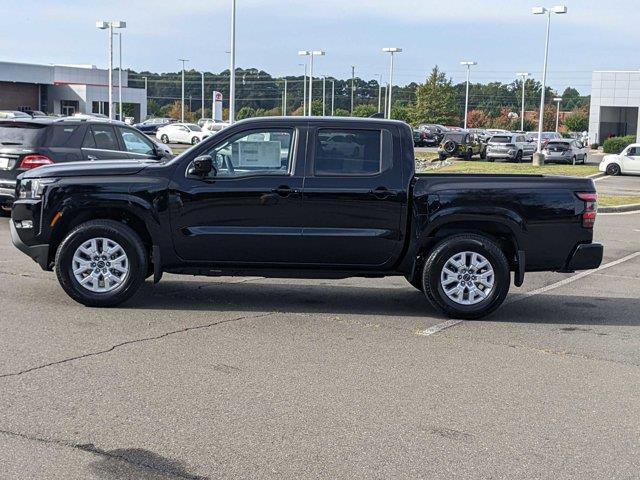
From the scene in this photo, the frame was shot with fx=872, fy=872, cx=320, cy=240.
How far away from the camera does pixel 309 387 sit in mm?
6113

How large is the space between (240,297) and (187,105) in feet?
453

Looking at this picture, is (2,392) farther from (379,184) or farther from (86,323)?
(379,184)

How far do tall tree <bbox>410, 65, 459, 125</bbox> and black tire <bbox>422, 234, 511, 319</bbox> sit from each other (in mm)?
79848

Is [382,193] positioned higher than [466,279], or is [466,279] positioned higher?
[382,193]

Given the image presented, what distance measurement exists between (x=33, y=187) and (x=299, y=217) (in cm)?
267

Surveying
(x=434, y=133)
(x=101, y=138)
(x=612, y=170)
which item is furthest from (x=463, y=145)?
(x=101, y=138)

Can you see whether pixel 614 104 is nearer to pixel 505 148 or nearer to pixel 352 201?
pixel 505 148

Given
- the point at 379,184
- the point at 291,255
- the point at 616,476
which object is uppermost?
the point at 379,184

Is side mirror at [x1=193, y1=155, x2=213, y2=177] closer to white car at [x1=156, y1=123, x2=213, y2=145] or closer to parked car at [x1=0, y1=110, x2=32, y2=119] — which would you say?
parked car at [x1=0, y1=110, x2=32, y2=119]

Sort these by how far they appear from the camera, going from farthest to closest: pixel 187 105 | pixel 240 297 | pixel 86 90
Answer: pixel 187 105
pixel 86 90
pixel 240 297

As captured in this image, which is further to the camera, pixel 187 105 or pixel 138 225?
pixel 187 105

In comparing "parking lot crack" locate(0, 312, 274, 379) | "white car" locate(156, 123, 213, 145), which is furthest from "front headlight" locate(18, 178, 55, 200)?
"white car" locate(156, 123, 213, 145)

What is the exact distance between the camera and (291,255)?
335 inches

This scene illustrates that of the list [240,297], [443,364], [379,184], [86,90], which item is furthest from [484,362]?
[86,90]
